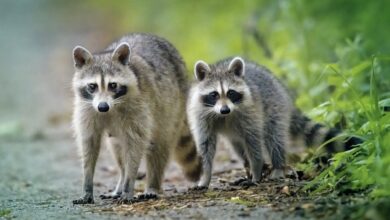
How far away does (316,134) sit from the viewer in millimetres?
7566

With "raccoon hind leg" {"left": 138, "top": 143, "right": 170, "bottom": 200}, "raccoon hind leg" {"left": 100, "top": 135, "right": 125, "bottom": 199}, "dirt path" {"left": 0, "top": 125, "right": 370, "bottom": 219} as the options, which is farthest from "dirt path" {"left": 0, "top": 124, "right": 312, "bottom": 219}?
"raccoon hind leg" {"left": 100, "top": 135, "right": 125, "bottom": 199}

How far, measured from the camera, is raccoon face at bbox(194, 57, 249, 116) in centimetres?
746

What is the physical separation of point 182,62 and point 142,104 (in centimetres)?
134

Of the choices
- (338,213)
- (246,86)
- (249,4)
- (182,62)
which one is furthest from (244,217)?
(249,4)

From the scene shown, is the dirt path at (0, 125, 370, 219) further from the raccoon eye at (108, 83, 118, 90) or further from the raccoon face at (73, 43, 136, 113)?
the raccoon eye at (108, 83, 118, 90)

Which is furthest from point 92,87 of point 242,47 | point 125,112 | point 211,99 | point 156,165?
point 242,47

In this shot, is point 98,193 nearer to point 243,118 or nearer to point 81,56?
point 81,56

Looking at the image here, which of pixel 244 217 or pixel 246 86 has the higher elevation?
pixel 246 86

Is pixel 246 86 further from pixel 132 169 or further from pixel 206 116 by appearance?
pixel 132 169

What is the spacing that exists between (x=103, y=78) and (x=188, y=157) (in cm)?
155

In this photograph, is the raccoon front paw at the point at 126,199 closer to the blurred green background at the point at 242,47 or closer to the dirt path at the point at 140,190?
the dirt path at the point at 140,190

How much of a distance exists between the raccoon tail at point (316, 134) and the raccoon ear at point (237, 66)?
2.39 feet

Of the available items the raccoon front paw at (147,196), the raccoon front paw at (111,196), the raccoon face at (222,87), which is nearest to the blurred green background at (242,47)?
the raccoon face at (222,87)

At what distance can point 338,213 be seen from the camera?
5.06 metres
